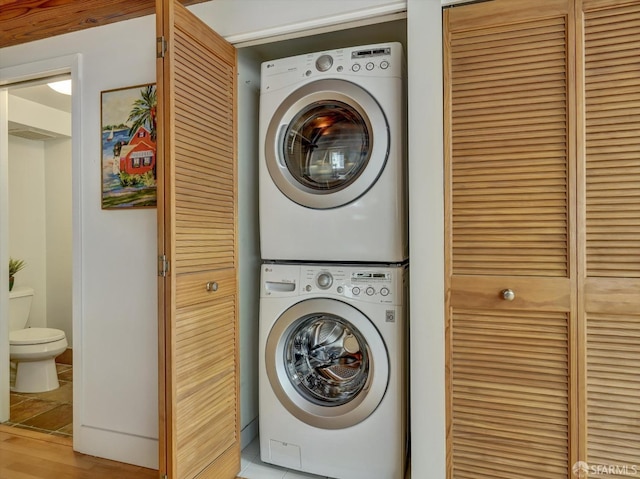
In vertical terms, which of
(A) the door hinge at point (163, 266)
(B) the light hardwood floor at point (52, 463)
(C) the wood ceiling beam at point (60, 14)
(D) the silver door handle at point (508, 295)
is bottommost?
(B) the light hardwood floor at point (52, 463)

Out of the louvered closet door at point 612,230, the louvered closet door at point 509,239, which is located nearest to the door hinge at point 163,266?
the louvered closet door at point 509,239

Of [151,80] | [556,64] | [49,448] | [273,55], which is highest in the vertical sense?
[273,55]

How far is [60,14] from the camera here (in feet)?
6.84

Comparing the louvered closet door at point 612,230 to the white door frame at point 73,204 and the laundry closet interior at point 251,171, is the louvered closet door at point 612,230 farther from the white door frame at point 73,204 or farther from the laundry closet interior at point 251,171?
the white door frame at point 73,204

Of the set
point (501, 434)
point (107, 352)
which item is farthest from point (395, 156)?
point (107, 352)

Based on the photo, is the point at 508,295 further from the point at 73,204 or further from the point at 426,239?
the point at 73,204

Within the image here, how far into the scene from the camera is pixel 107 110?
2.13 metres

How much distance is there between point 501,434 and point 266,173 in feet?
4.76

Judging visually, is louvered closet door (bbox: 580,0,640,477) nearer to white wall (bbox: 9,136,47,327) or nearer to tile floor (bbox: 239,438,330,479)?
tile floor (bbox: 239,438,330,479)

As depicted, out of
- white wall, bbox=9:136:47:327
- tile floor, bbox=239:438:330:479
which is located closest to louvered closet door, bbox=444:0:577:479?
tile floor, bbox=239:438:330:479

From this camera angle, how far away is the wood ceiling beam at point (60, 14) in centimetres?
200

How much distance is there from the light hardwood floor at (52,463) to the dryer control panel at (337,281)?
1095 millimetres

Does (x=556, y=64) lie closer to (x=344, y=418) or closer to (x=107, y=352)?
(x=344, y=418)

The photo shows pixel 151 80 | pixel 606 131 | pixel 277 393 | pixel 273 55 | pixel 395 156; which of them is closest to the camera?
pixel 606 131
